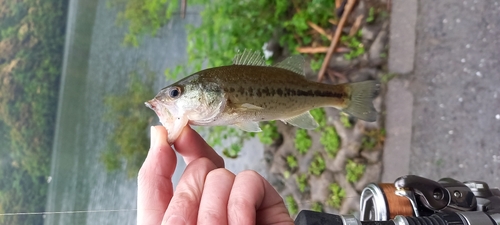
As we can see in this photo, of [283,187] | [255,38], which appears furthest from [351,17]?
[283,187]

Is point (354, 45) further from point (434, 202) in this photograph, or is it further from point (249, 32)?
point (434, 202)

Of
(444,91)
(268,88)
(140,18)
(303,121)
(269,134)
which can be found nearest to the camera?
(268,88)

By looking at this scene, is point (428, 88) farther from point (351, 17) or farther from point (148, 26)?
point (148, 26)

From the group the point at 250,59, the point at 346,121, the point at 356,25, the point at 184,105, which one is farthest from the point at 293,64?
the point at 356,25

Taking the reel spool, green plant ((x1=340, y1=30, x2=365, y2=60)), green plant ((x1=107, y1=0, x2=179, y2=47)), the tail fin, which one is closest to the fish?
the tail fin

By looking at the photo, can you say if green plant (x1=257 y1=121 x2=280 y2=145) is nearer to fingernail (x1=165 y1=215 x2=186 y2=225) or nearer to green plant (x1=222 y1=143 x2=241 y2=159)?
green plant (x1=222 y1=143 x2=241 y2=159)

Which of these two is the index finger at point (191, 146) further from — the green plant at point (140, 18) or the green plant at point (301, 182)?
the green plant at point (140, 18)
